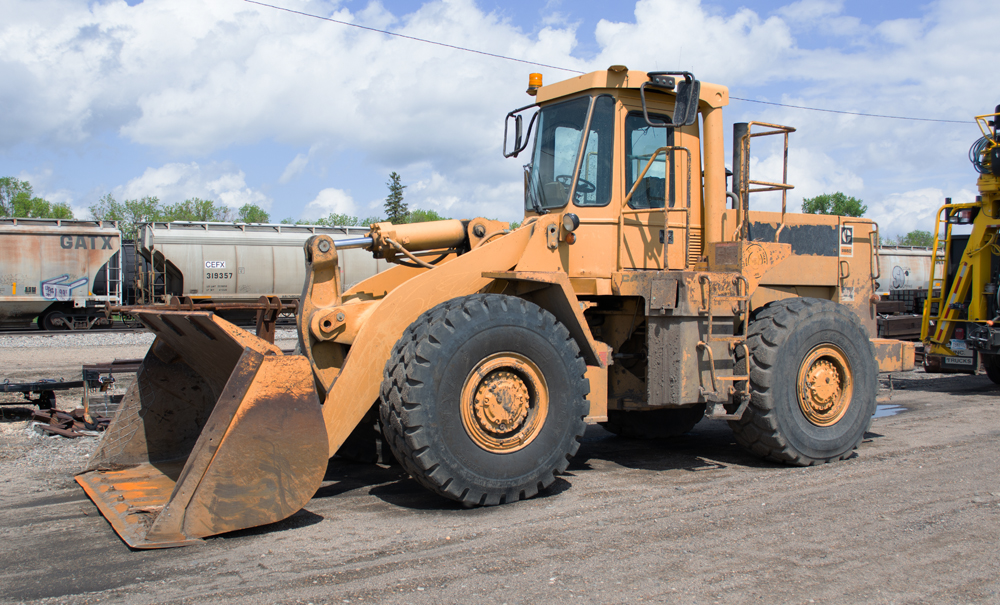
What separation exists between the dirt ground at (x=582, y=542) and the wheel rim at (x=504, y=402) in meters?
0.48

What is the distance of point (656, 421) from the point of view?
7.46 m

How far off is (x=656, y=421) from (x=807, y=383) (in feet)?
5.54

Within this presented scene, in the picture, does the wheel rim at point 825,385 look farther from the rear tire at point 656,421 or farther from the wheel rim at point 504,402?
the wheel rim at point 504,402

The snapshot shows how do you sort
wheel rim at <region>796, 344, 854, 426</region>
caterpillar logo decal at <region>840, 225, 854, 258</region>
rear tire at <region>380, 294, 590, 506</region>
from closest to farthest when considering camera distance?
1. rear tire at <region>380, 294, 590, 506</region>
2. wheel rim at <region>796, 344, 854, 426</region>
3. caterpillar logo decal at <region>840, 225, 854, 258</region>

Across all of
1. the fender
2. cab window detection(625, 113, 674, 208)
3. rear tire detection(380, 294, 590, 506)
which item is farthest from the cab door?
rear tire detection(380, 294, 590, 506)

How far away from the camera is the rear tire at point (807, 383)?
597 centimetres

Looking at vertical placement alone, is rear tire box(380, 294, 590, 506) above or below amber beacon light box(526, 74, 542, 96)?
below

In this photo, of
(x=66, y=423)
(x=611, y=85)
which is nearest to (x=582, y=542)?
(x=611, y=85)

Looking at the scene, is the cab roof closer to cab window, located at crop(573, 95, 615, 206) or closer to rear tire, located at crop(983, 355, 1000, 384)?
cab window, located at crop(573, 95, 615, 206)

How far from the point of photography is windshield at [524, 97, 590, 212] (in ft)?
19.9

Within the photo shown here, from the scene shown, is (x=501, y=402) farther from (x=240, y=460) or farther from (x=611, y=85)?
(x=611, y=85)

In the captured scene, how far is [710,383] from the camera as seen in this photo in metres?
5.82

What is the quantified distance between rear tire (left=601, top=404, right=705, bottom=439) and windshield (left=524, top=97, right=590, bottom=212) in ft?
8.11

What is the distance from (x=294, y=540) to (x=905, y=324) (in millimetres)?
16782
